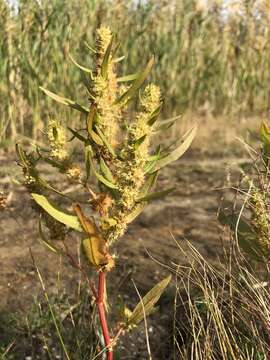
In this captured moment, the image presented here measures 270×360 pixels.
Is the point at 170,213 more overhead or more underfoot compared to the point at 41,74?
more underfoot

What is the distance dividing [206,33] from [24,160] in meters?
5.14

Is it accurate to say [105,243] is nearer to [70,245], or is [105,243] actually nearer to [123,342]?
[123,342]

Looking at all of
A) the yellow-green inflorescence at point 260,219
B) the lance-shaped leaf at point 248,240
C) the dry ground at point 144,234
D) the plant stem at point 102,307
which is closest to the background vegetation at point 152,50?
the dry ground at point 144,234

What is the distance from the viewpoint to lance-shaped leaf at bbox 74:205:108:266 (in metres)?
1.21

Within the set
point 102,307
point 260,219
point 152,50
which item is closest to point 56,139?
point 102,307

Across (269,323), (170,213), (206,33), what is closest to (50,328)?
(269,323)

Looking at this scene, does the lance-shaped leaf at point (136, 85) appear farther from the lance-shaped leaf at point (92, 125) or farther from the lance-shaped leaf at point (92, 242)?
the lance-shaped leaf at point (92, 242)

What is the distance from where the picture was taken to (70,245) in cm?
256

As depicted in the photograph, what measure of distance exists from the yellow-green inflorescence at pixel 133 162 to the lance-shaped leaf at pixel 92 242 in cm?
5

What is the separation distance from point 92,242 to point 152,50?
13.8 feet

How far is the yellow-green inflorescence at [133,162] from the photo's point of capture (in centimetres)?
118

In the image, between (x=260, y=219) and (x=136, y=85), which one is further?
(x=260, y=219)

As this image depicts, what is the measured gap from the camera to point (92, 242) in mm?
1219

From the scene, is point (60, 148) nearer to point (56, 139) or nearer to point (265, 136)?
point (56, 139)
